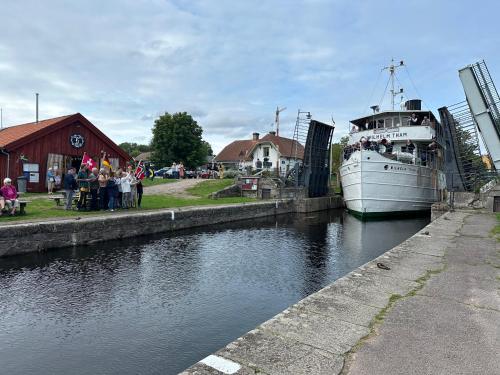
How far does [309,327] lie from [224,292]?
3680 mm

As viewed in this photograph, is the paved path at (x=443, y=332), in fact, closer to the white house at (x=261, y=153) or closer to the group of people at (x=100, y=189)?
the group of people at (x=100, y=189)

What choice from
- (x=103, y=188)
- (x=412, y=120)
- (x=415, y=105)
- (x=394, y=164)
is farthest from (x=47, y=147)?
(x=415, y=105)

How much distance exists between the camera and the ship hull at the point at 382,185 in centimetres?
1934

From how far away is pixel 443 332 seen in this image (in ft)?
12.4

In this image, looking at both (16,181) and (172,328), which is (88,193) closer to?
(16,181)

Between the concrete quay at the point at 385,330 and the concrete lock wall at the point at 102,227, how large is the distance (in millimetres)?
8052

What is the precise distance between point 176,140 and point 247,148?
1167 cm

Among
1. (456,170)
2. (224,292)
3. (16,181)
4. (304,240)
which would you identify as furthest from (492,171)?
(16,181)

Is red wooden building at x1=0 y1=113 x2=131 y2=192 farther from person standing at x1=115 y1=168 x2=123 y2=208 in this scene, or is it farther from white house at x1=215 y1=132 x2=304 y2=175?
white house at x1=215 y1=132 x2=304 y2=175

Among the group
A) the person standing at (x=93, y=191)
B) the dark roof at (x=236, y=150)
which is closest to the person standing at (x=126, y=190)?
the person standing at (x=93, y=191)

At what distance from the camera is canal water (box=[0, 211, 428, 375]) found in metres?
4.81

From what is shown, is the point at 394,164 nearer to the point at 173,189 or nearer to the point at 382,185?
the point at 382,185

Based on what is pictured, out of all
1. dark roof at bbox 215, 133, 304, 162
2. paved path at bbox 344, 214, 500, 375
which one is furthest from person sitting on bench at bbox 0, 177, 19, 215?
dark roof at bbox 215, 133, 304, 162

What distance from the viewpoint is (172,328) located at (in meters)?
5.57
